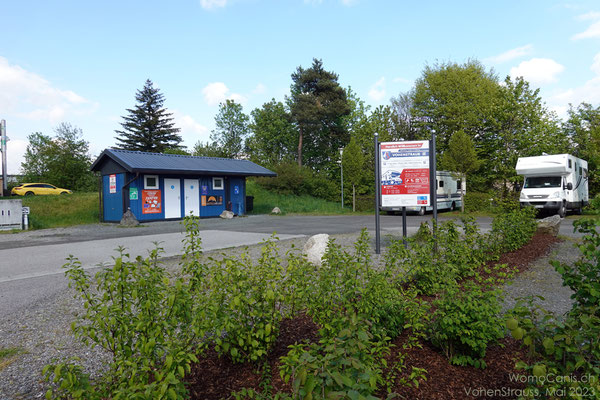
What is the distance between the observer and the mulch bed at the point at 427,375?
2.56 meters

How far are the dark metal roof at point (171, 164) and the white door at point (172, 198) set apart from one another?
90 centimetres

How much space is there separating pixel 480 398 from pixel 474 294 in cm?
78

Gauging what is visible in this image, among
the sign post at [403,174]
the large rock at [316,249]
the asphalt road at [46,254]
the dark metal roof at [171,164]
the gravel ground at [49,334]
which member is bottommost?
the asphalt road at [46,254]

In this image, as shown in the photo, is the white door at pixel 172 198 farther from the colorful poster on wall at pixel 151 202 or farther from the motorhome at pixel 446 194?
the motorhome at pixel 446 194

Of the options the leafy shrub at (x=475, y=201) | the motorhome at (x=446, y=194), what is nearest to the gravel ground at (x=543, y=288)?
the motorhome at (x=446, y=194)

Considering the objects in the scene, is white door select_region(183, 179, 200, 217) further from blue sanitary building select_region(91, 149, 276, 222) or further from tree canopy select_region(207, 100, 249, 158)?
tree canopy select_region(207, 100, 249, 158)

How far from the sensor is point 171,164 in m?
21.0

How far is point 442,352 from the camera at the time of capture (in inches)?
122

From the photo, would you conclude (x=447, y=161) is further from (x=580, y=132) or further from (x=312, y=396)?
(x=312, y=396)

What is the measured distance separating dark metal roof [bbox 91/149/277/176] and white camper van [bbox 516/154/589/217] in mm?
15109

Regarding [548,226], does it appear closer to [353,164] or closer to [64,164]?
[353,164]

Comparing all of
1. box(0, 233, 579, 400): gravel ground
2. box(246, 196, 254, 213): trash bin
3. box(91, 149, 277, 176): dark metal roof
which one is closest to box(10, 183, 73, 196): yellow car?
box(91, 149, 277, 176): dark metal roof

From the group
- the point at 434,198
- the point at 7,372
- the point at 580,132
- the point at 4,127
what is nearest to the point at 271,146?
the point at 4,127

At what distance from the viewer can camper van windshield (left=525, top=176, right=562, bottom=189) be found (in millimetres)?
18773
